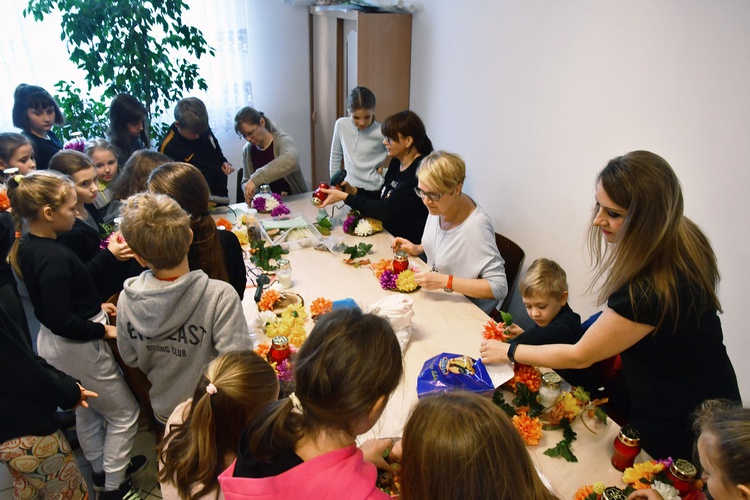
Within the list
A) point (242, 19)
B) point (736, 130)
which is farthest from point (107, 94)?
point (736, 130)

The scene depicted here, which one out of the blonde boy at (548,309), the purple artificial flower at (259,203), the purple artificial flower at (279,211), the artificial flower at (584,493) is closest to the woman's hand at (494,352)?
the blonde boy at (548,309)

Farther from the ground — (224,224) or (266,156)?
(266,156)

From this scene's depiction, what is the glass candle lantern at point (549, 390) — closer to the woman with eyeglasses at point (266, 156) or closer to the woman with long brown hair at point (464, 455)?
the woman with long brown hair at point (464, 455)

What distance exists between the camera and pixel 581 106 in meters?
2.50

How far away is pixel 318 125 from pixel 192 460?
14.4 ft

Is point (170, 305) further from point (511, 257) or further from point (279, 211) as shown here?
point (511, 257)

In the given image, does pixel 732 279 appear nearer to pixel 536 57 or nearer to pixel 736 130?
pixel 736 130

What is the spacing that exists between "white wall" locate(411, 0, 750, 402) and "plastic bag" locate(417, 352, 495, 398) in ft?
4.01

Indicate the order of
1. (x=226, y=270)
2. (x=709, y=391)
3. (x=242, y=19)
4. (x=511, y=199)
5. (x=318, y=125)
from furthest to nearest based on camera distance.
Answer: (x=318, y=125)
(x=242, y=19)
(x=511, y=199)
(x=226, y=270)
(x=709, y=391)

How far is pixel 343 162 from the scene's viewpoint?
155 inches

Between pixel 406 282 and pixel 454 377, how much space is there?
729 millimetres

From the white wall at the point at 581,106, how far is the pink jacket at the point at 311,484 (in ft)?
6.06

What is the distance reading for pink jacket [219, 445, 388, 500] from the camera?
3.09ft


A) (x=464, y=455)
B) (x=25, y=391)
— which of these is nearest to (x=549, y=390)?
(x=464, y=455)
